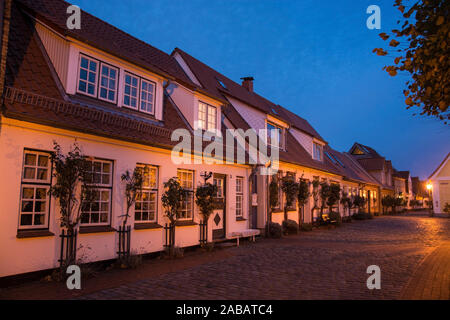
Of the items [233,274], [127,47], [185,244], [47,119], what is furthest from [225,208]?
[47,119]

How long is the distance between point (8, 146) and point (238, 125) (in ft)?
34.8

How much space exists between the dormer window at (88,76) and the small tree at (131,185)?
2331 millimetres

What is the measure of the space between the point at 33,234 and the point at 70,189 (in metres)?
1.13

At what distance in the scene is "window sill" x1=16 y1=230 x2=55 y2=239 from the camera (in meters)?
7.12

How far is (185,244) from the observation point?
1165cm

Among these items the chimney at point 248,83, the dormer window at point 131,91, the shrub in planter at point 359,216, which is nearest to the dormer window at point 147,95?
the dormer window at point 131,91

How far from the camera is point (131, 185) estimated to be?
373 inches

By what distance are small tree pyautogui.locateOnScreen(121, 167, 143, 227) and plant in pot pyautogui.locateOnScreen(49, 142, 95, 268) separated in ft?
3.95

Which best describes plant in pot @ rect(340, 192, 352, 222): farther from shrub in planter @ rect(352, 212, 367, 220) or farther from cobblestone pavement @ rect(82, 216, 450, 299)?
cobblestone pavement @ rect(82, 216, 450, 299)

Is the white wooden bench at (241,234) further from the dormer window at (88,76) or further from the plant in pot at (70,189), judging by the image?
the dormer window at (88,76)

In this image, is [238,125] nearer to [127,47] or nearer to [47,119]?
[127,47]

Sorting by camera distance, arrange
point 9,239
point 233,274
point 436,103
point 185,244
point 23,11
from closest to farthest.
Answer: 1. point 436,103
2. point 9,239
3. point 233,274
4. point 23,11
5. point 185,244

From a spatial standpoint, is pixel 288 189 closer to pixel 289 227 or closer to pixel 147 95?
pixel 289 227

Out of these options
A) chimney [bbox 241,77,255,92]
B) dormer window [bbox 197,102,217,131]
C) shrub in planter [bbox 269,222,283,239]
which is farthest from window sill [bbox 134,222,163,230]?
chimney [bbox 241,77,255,92]
